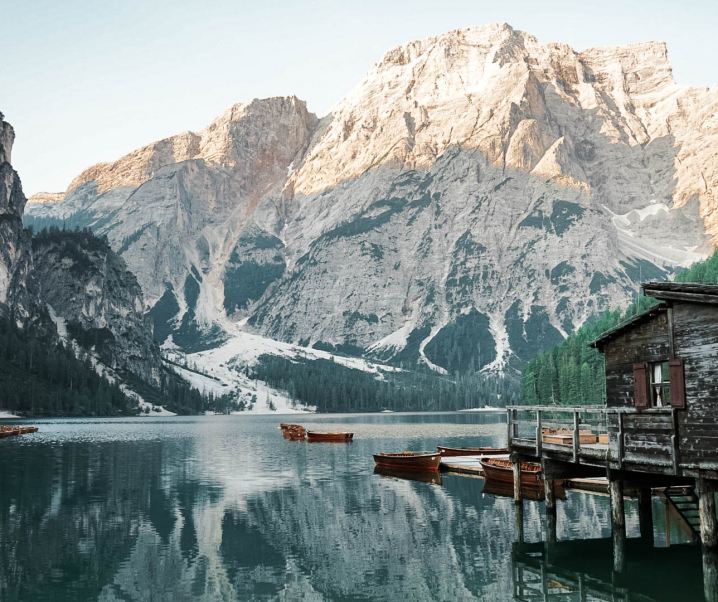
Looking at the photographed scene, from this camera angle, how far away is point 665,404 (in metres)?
36.9

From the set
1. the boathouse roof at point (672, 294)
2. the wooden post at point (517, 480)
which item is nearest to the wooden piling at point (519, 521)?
the wooden post at point (517, 480)

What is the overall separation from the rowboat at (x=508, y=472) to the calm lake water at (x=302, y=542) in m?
1.86

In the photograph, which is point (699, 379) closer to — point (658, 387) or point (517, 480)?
point (658, 387)

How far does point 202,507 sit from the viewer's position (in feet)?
185

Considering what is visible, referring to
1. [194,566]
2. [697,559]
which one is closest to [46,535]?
[194,566]

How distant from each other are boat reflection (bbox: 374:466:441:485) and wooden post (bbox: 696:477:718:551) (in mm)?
37891

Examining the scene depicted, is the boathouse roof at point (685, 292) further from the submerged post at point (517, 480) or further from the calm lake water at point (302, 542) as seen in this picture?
the submerged post at point (517, 480)

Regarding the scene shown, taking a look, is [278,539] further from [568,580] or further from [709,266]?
[709,266]

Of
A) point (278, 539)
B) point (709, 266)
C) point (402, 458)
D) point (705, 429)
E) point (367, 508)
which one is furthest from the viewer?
point (709, 266)

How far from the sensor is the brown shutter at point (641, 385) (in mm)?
36906

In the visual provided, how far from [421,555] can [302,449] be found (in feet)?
262

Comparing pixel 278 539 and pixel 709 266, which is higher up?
pixel 709 266

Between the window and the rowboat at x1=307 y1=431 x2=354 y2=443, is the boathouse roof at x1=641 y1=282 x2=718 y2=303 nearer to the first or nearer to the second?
the window

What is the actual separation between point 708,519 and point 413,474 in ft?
145
